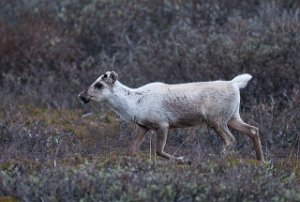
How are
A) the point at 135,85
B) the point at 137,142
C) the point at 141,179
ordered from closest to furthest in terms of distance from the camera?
the point at 141,179 → the point at 137,142 → the point at 135,85

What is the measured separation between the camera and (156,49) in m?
16.7

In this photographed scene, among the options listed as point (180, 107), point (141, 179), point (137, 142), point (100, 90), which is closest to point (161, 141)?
point (137, 142)

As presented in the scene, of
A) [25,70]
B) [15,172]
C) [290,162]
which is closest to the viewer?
[15,172]

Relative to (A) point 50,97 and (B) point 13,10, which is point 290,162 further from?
(B) point 13,10

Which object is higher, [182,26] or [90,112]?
[182,26]

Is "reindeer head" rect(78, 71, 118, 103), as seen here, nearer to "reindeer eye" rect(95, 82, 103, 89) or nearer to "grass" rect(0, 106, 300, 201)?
"reindeer eye" rect(95, 82, 103, 89)

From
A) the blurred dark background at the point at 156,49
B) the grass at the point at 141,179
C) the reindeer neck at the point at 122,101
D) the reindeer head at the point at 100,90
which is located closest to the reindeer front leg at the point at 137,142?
the reindeer neck at the point at 122,101

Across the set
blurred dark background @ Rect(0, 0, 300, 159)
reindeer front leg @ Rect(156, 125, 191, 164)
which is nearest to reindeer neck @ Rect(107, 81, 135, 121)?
reindeer front leg @ Rect(156, 125, 191, 164)

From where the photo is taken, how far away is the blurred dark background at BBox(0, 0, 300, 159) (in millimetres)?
15211

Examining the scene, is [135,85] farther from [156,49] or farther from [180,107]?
[180,107]

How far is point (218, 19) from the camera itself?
18.5m

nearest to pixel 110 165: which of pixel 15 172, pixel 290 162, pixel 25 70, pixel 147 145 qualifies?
pixel 15 172

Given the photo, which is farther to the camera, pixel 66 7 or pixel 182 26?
pixel 66 7

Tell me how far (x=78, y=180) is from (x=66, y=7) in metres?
11.7
